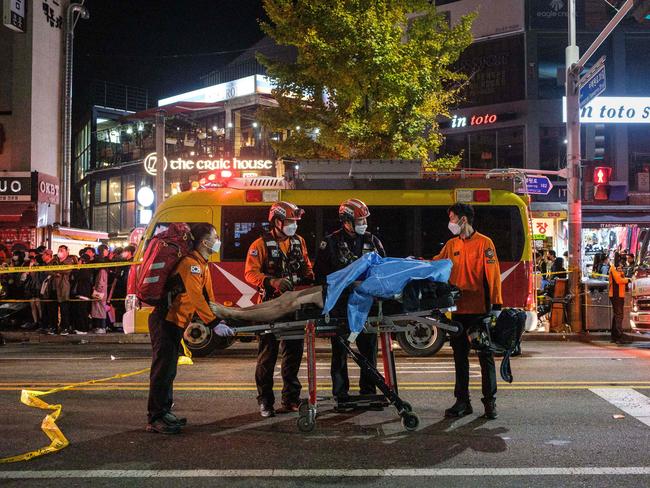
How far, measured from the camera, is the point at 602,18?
2853cm

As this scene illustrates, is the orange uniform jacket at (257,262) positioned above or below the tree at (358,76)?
below

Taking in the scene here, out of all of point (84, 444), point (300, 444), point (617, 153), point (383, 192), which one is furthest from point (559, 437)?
point (617, 153)

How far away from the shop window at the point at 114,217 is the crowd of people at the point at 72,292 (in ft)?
87.0

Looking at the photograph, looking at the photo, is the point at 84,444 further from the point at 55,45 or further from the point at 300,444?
the point at 55,45

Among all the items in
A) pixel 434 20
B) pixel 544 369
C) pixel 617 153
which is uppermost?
pixel 434 20

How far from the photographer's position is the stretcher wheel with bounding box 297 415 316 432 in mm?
6002

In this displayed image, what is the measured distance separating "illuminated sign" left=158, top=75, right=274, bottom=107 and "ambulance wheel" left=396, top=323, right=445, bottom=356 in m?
25.9

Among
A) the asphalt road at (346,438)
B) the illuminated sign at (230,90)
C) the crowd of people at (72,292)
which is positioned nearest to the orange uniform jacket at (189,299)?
the asphalt road at (346,438)

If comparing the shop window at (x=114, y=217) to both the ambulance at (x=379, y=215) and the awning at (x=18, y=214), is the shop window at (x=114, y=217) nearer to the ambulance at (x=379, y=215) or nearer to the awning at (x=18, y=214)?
the awning at (x=18, y=214)

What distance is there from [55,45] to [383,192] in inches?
823

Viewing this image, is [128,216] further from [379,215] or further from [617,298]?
[617,298]

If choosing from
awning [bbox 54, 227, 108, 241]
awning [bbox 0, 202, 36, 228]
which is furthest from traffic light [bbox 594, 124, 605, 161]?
awning [bbox 0, 202, 36, 228]

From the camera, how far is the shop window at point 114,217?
141 ft

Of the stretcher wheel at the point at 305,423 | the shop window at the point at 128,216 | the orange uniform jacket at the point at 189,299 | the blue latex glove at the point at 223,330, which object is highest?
the shop window at the point at 128,216
